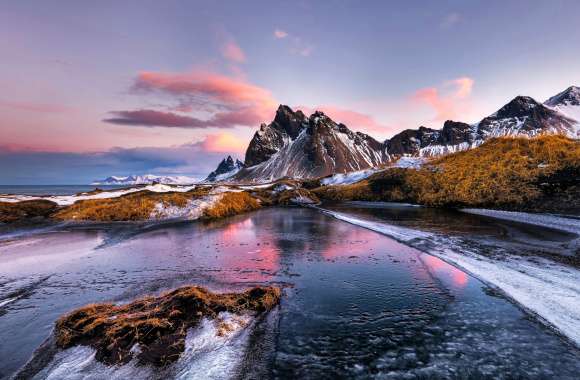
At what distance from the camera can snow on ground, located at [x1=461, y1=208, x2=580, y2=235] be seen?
1741cm

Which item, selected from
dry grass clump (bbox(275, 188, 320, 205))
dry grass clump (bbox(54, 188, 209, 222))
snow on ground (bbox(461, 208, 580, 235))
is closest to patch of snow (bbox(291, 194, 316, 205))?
dry grass clump (bbox(275, 188, 320, 205))

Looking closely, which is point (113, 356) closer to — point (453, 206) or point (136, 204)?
point (136, 204)

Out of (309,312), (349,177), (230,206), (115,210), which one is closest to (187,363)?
(309,312)

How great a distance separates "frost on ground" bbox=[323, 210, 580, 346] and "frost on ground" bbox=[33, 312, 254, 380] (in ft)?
25.2

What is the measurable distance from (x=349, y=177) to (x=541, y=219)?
55.7m

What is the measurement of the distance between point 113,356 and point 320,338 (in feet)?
15.0

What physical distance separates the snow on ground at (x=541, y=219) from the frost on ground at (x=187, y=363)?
19.9m

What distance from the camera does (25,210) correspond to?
3011cm

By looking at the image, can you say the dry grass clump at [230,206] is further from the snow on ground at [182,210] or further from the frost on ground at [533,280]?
the frost on ground at [533,280]

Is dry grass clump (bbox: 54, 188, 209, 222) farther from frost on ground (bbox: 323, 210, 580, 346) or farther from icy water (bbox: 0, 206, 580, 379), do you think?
frost on ground (bbox: 323, 210, 580, 346)

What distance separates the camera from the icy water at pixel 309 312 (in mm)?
5762

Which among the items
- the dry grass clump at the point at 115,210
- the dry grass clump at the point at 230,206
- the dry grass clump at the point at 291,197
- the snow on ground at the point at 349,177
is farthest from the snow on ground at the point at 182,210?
the snow on ground at the point at 349,177

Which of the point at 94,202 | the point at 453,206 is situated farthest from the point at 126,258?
the point at 453,206

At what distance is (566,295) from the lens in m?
8.34
